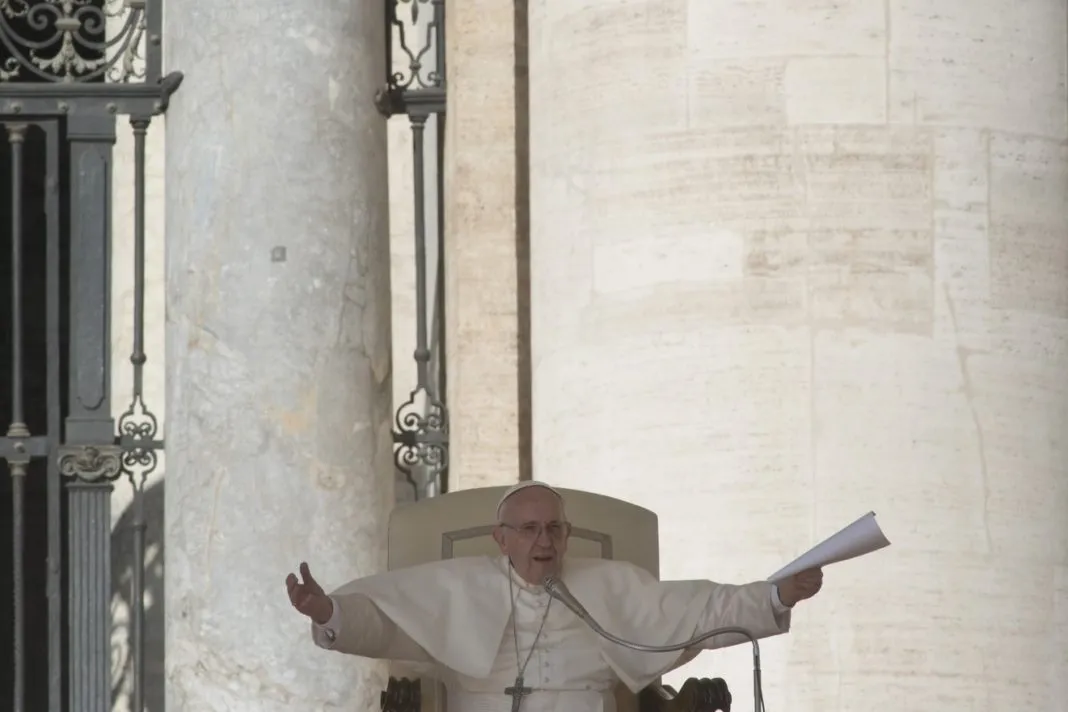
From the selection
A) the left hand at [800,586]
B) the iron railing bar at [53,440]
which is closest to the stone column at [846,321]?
the left hand at [800,586]

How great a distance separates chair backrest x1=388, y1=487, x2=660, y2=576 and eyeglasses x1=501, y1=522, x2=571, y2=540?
302 mm

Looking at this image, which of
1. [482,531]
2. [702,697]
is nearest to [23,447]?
[482,531]

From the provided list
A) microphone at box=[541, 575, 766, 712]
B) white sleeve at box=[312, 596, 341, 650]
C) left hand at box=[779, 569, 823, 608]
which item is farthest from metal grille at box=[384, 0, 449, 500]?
left hand at box=[779, 569, 823, 608]

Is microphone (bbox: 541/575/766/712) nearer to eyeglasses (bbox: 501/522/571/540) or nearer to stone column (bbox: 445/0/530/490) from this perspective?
eyeglasses (bbox: 501/522/571/540)

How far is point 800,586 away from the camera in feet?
21.1

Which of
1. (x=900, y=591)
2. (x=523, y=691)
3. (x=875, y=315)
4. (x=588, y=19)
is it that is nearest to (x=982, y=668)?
(x=900, y=591)

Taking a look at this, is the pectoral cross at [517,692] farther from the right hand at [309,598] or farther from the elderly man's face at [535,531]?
the right hand at [309,598]

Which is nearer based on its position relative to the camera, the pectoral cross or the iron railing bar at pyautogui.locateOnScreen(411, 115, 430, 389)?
the pectoral cross

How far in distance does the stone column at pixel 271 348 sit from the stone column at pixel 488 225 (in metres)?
0.61

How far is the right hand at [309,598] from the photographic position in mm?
6180

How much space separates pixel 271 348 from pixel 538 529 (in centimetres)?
189

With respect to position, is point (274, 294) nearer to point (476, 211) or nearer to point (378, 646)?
point (476, 211)

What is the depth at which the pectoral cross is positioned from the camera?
6918 mm

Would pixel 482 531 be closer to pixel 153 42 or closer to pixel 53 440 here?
pixel 53 440
